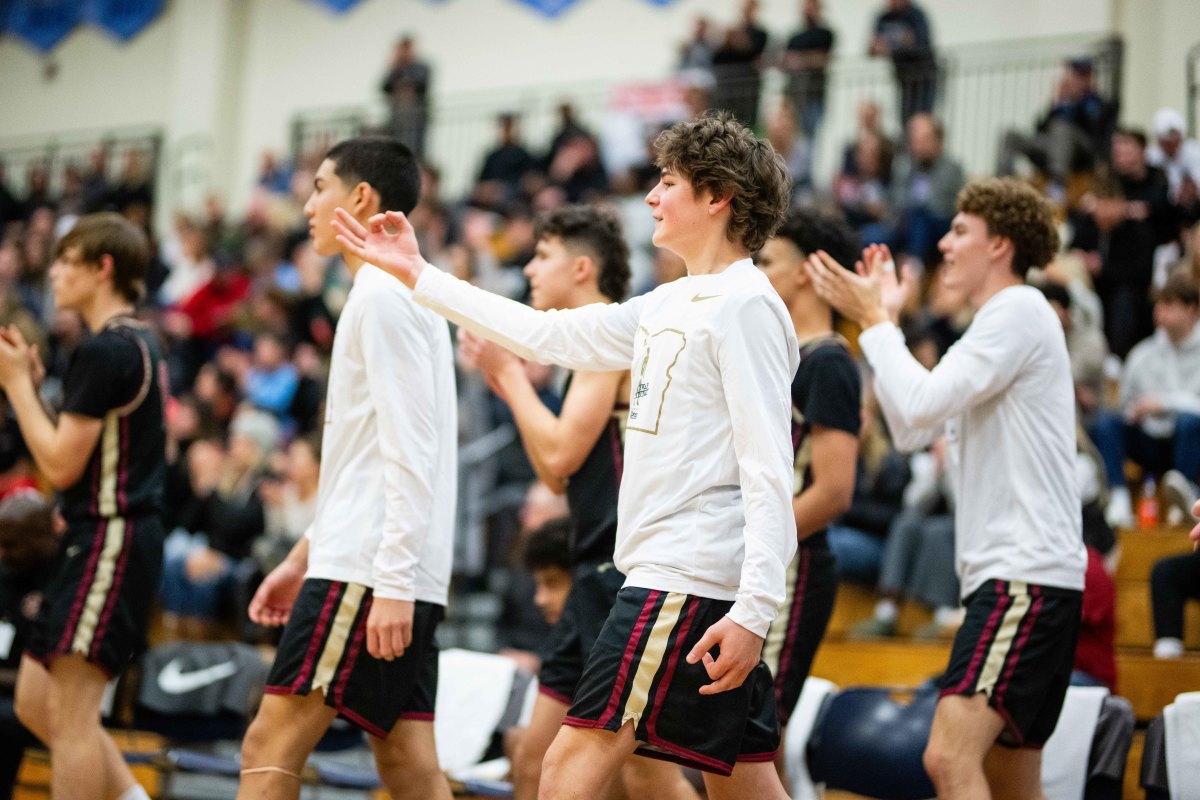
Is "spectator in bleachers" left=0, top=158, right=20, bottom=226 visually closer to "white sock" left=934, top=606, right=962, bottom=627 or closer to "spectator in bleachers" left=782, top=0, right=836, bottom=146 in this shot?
"spectator in bleachers" left=782, top=0, right=836, bottom=146

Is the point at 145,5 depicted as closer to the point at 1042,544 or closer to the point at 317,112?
the point at 317,112

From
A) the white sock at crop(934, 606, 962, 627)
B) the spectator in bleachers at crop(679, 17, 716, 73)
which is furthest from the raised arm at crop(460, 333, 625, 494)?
the spectator in bleachers at crop(679, 17, 716, 73)

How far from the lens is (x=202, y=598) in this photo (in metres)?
8.79

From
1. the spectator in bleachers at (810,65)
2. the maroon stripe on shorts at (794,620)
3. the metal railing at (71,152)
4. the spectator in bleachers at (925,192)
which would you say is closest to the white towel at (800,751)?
the maroon stripe on shorts at (794,620)

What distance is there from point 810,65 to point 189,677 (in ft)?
30.1

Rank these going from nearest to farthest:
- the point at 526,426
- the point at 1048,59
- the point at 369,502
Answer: the point at 369,502 → the point at 526,426 → the point at 1048,59

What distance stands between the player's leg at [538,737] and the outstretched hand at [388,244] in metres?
1.40

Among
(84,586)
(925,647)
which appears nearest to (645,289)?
(925,647)

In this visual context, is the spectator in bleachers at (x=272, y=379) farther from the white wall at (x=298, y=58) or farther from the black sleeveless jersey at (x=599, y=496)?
the black sleeveless jersey at (x=599, y=496)

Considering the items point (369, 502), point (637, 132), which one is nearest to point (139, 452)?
point (369, 502)

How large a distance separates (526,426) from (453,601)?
5422 mm

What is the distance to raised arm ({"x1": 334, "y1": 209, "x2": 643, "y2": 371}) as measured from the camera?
3176mm

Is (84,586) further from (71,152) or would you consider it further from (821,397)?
(71,152)

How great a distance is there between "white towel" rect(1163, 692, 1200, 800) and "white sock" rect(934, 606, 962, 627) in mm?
2489
